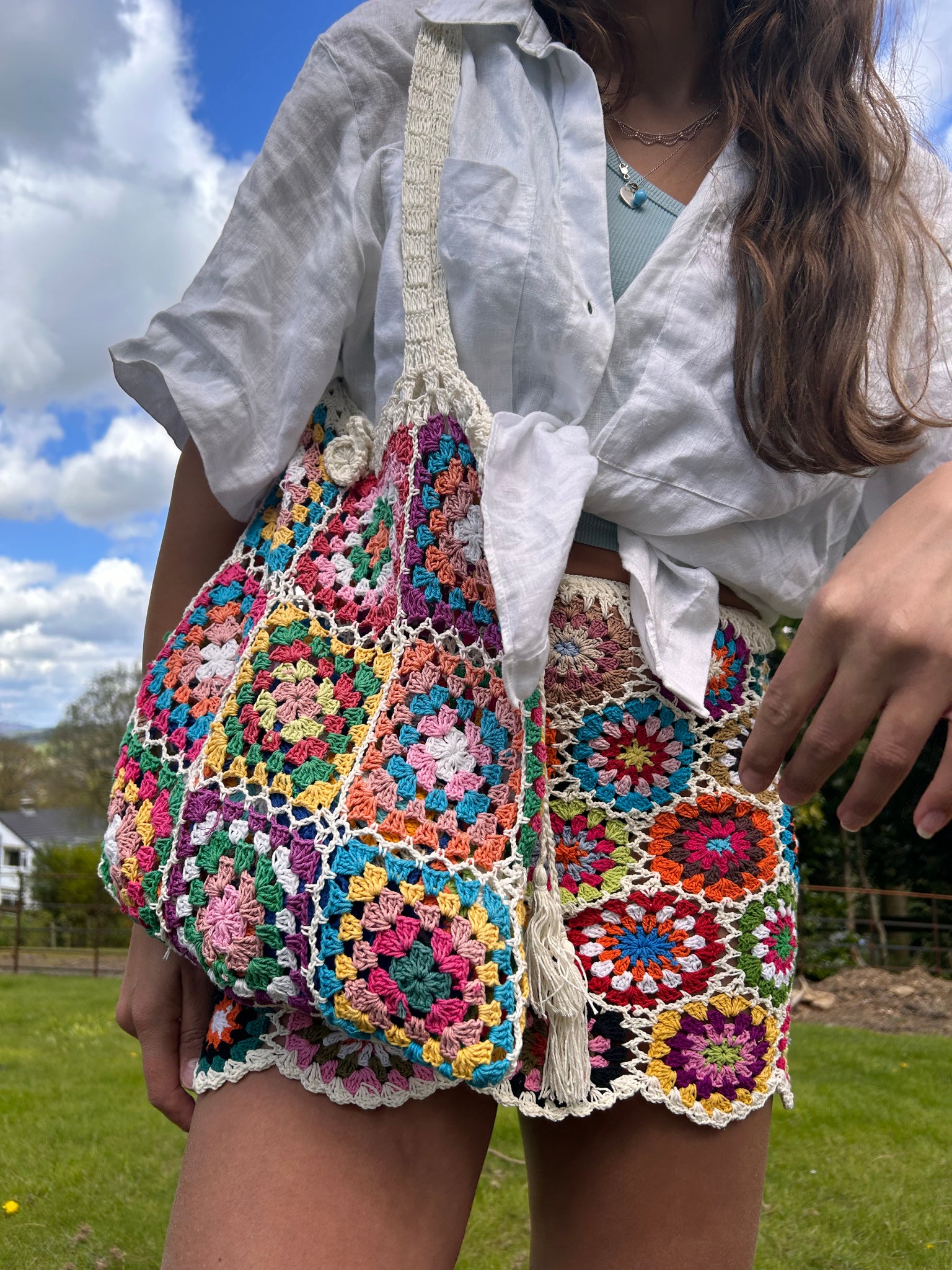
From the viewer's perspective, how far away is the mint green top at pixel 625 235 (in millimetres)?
1118

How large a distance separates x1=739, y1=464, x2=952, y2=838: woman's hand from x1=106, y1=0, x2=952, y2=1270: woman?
22cm

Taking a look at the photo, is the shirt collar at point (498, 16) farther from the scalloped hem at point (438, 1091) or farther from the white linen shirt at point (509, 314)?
the scalloped hem at point (438, 1091)

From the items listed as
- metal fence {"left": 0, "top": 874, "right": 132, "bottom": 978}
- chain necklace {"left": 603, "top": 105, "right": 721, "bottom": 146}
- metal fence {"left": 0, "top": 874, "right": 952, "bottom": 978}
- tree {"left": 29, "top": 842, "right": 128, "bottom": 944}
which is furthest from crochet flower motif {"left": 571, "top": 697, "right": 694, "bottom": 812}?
tree {"left": 29, "top": 842, "right": 128, "bottom": 944}

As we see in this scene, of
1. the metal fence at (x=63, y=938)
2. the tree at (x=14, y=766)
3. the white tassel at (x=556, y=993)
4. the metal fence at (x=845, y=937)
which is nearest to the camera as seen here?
the white tassel at (x=556, y=993)

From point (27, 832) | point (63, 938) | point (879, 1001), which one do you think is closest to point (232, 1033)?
point (879, 1001)

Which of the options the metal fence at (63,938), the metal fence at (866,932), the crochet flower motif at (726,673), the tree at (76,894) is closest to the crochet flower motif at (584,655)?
the crochet flower motif at (726,673)

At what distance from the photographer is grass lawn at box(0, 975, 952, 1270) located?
3.85 meters

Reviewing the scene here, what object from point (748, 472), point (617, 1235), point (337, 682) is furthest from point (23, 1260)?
point (748, 472)

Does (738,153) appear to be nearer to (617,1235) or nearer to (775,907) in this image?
(775,907)

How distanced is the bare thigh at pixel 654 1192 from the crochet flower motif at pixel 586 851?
0.23 metres

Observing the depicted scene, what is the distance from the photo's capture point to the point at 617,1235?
107 centimetres

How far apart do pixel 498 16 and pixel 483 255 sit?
1.06 ft

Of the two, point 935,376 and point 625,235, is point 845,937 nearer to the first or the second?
point 935,376

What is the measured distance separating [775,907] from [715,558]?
39 cm
